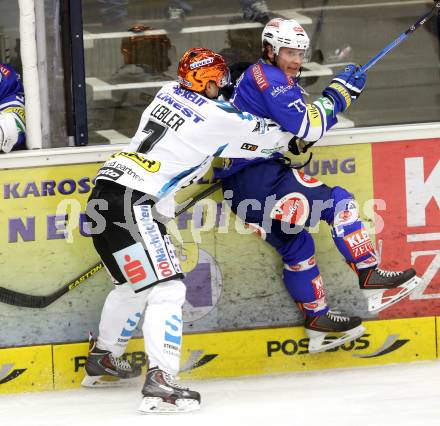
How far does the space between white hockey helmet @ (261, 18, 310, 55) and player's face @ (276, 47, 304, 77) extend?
2 centimetres

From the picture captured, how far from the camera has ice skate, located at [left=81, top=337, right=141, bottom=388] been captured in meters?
5.49

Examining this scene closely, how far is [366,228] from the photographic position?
5.74 metres

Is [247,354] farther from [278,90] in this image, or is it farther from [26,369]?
[278,90]

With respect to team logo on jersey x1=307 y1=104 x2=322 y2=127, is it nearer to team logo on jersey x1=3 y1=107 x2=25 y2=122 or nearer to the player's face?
the player's face

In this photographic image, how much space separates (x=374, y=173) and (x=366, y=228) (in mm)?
253

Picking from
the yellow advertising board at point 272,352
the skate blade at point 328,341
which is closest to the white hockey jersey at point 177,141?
the yellow advertising board at point 272,352

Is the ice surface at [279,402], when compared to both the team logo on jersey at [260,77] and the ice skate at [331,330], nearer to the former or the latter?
the ice skate at [331,330]

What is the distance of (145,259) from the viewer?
16.9 feet

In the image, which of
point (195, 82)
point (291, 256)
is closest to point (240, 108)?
point (195, 82)

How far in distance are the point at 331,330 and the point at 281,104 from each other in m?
1.07

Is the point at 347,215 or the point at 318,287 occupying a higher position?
the point at 347,215

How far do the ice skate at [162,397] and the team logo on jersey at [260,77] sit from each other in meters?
1.27

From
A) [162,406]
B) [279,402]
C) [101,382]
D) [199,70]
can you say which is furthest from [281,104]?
[101,382]

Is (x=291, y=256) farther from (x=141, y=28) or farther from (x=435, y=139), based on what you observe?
(x=141, y=28)
